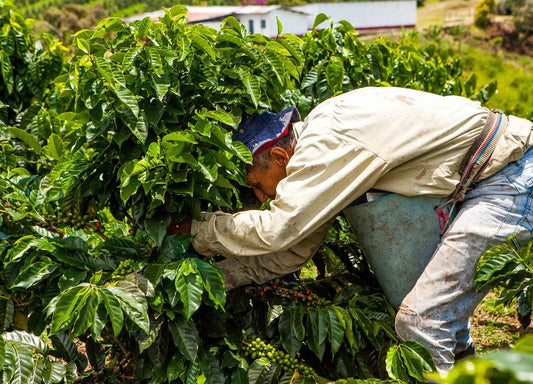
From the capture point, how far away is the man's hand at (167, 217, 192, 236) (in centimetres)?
250

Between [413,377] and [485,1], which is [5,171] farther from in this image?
[485,1]

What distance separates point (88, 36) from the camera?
243 centimetres

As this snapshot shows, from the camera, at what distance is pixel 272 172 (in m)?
2.62

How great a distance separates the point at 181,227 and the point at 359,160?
0.73 meters

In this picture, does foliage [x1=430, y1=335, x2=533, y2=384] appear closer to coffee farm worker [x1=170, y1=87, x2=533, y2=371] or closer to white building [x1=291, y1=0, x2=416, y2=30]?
→ coffee farm worker [x1=170, y1=87, x2=533, y2=371]

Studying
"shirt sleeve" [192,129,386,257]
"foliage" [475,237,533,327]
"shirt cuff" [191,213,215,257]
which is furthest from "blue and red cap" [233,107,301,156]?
"foliage" [475,237,533,327]

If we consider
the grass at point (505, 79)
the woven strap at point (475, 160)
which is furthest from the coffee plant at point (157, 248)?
the grass at point (505, 79)

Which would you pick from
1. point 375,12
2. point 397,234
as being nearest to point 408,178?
point 397,234

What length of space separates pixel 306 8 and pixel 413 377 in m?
30.5

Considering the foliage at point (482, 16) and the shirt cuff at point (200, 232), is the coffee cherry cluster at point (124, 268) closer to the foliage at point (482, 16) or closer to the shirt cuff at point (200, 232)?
the shirt cuff at point (200, 232)

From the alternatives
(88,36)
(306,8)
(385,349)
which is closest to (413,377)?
(385,349)

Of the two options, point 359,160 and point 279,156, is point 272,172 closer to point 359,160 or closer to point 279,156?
point 279,156

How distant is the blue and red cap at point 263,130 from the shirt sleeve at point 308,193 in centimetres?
20

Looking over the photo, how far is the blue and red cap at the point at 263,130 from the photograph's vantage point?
257cm
